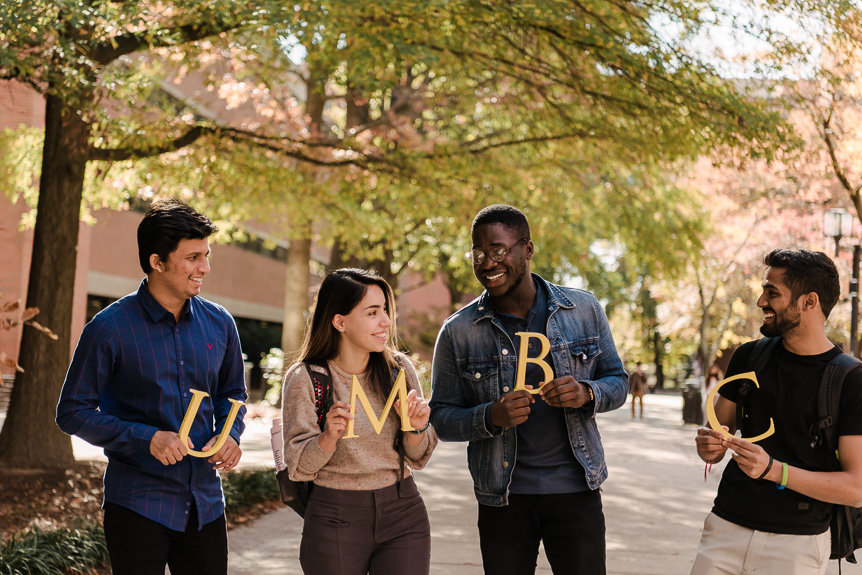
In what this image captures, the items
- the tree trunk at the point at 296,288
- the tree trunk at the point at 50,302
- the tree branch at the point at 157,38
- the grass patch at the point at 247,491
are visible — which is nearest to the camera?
the tree branch at the point at 157,38

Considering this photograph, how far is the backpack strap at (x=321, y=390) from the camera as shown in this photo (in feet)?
12.3

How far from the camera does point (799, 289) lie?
11.6 ft

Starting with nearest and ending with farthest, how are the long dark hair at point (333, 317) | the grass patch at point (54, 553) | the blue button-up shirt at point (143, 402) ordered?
the blue button-up shirt at point (143, 402) < the long dark hair at point (333, 317) < the grass patch at point (54, 553)

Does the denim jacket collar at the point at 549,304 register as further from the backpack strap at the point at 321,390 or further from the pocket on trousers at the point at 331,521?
the pocket on trousers at the point at 331,521

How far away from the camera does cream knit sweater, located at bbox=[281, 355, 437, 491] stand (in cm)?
369

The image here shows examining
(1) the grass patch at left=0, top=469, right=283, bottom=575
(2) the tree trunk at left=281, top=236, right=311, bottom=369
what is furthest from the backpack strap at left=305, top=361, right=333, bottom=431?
(2) the tree trunk at left=281, top=236, right=311, bottom=369

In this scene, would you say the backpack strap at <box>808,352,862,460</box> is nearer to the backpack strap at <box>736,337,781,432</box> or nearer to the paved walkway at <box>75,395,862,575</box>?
the backpack strap at <box>736,337,781,432</box>

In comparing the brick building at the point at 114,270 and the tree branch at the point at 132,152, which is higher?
the tree branch at the point at 132,152

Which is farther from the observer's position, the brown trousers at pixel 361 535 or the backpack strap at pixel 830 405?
the brown trousers at pixel 361 535

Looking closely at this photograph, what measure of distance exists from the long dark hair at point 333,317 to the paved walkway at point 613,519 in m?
3.91

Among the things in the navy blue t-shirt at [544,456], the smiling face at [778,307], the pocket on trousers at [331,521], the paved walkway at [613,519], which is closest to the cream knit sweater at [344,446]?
the pocket on trousers at [331,521]

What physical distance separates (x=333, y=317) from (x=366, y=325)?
16cm

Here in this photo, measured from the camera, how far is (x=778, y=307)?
354cm

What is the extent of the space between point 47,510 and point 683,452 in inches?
489
